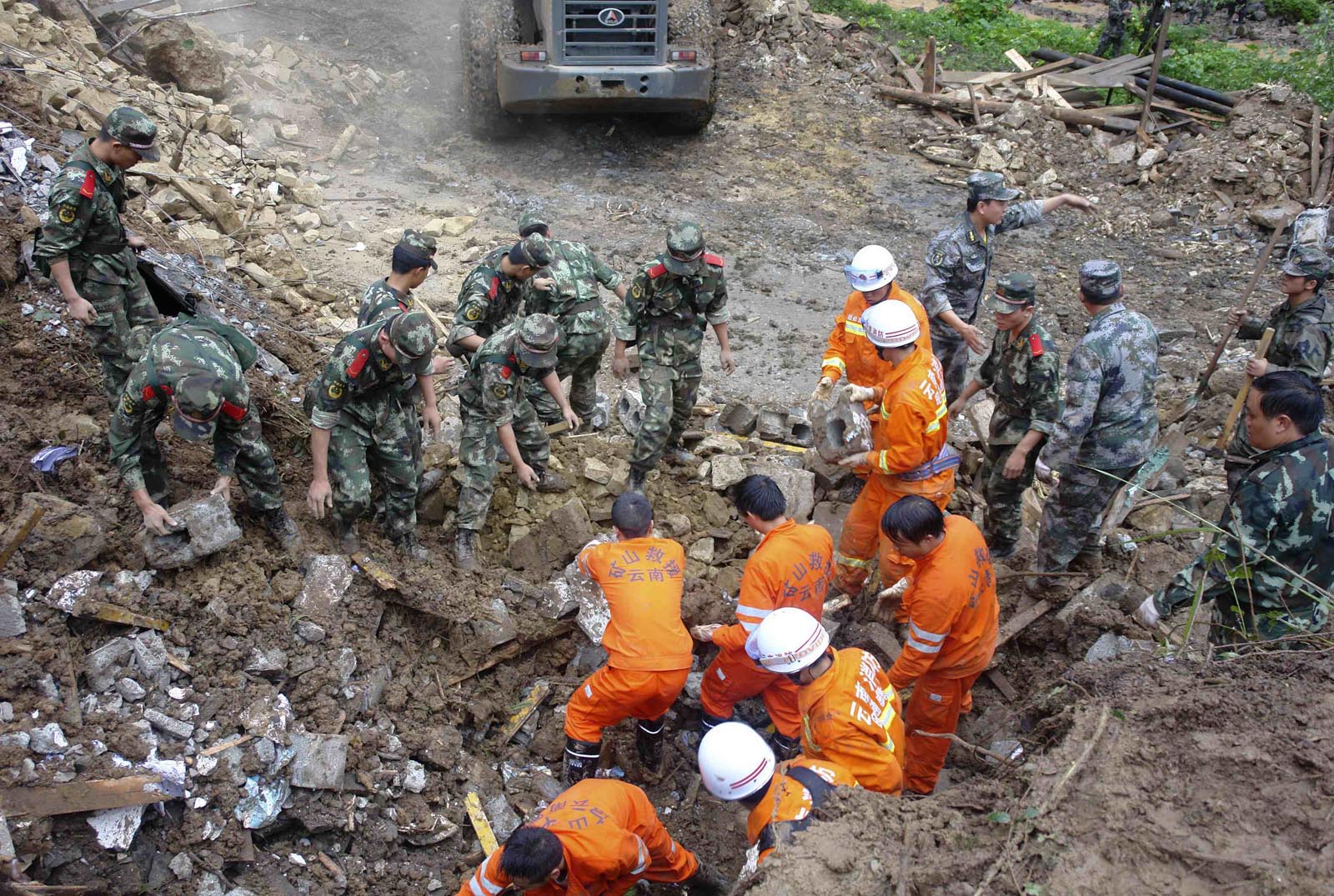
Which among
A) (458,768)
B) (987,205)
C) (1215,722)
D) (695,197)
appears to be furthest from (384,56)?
(1215,722)

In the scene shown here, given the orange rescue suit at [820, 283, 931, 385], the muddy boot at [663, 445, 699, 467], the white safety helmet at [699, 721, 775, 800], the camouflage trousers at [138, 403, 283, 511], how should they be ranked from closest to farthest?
the white safety helmet at [699, 721, 775, 800] → the camouflage trousers at [138, 403, 283, 511] → the orange rescue suit at [820, 283, 931, 385] → the muddy boot at [663, 445, 699, 467]

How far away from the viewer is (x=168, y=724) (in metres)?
4.06

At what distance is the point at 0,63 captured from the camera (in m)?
8.54

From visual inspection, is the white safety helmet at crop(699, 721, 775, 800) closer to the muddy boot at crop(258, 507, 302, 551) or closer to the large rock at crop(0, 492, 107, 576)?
the muddy boot at crop(258, 507, 302, 551)

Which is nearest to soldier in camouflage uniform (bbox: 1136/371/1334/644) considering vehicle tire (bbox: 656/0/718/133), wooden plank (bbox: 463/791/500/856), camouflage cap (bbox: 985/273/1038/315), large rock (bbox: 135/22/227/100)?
camouflage cap (bbox: 985/273/1038/315)

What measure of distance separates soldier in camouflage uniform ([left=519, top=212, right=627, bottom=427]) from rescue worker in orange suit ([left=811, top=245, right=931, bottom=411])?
166 cm

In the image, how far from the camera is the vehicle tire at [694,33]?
455 inches

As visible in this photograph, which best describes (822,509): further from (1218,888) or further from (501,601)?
(1218,888)

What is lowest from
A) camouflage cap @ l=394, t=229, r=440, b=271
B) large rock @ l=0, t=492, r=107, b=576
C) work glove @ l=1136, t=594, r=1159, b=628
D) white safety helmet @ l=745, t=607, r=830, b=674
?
work glove @ l=1136, t=594, r=1159, b=628

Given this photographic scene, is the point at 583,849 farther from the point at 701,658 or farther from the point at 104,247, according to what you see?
the point at 104,247

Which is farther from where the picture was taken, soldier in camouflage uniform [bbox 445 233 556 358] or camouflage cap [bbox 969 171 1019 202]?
camouflage cap [bbox 969 171 1019 202]

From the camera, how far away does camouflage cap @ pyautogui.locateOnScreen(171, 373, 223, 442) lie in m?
4.40

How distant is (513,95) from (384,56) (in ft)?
12.8

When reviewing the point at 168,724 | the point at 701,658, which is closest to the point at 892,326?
the point at 701,658
